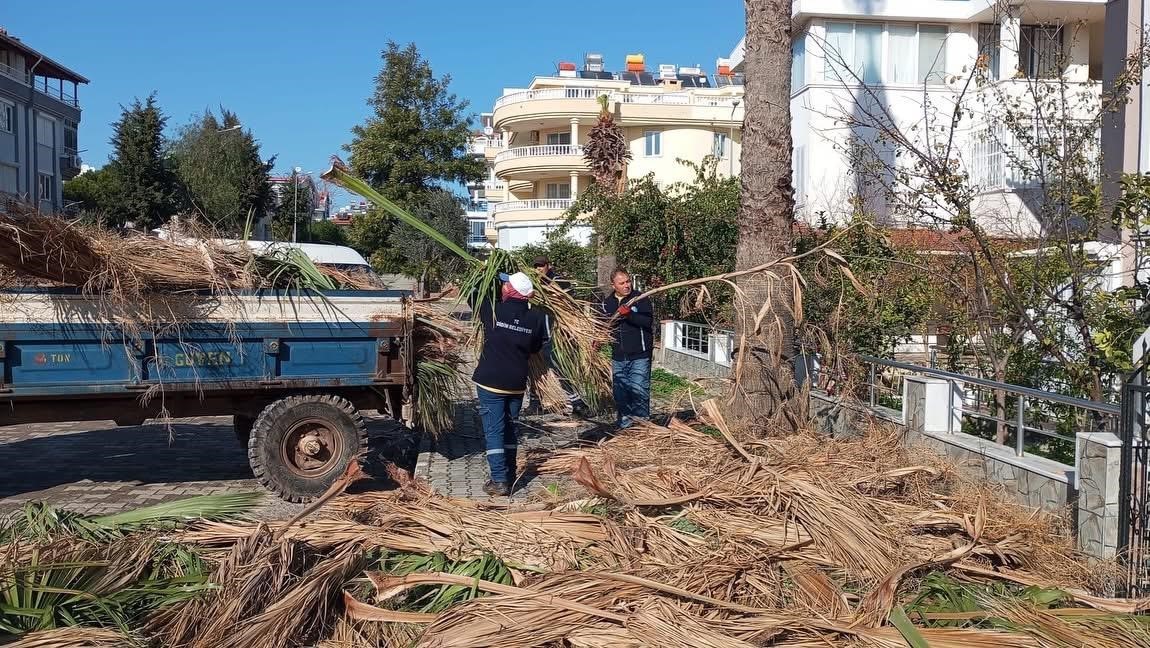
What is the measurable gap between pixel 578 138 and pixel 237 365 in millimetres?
36648

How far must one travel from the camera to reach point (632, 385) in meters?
9.61

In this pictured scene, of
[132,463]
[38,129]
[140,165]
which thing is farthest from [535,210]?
[132,463]

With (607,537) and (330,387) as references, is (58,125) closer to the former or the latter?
(330,387)

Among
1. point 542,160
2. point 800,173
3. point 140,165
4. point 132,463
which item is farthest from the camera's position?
point 542,160

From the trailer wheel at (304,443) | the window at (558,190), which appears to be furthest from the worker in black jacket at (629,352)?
the window at (558,190)

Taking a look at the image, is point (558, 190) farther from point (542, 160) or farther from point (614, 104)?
point (614, 104)

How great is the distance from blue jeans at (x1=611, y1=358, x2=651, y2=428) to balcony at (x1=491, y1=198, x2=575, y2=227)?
1247 inches

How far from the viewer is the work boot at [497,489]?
24.4 ft

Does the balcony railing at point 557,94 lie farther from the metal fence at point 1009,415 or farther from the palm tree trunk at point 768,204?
the metal fence at point 1009,415

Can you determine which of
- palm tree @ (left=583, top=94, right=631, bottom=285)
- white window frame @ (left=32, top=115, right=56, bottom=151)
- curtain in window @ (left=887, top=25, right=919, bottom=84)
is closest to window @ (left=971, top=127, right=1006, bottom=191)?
curtain in window @ (left=887, top=25, right=919, bottom=84)

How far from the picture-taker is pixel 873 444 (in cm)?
715

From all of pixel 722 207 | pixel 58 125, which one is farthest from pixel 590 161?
pixel 58 125

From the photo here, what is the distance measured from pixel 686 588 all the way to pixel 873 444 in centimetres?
287

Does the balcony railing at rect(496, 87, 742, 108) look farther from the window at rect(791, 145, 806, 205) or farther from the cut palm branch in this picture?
the cut palm branch
